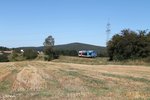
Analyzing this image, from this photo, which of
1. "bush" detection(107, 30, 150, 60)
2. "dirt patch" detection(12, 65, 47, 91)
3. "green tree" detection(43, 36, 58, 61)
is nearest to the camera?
"dirt patch" detection(12, 65, 47, 91)

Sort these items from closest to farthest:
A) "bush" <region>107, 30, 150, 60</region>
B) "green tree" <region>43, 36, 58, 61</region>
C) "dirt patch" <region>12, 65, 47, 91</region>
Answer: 1. "dirt patch" <region>12, 65, 47, 91</region>
2. "bush" <region>107, 30, 150, 60</region>
3. "green tree" <region>43, 36, 58, 61</region>

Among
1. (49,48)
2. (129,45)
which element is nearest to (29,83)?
(129,45)

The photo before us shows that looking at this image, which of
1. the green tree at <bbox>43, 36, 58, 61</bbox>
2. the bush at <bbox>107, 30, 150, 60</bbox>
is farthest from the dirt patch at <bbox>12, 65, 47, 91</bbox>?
the green tree at <bbox>43, 36, 58, 61</bbox>

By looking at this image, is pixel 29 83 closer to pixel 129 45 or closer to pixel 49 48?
pixel 129 45

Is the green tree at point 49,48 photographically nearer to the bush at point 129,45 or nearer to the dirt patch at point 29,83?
the bush at point 129,45

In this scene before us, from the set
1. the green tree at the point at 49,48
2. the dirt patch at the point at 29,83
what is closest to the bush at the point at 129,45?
the green tree at the point at 49,48

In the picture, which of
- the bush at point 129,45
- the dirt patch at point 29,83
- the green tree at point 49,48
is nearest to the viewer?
the dirt patch at point 29,83

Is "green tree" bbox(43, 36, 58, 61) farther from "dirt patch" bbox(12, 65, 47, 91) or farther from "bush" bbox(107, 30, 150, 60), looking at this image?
"dirt patch" bbox(12, 65, 47, 91)

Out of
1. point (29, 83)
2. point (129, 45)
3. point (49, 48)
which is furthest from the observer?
point (49, 48)

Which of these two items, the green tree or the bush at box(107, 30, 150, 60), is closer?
the bush at box(107, 30, 150, 60)

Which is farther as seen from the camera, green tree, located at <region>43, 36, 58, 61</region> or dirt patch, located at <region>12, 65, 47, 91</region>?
green tree, located at <region>43, 36, 58, 61</region>

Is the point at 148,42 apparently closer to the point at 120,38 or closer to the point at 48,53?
the point at 120,38

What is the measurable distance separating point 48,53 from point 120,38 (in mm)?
30458

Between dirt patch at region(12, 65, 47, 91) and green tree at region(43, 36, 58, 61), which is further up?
green tree at region(43, 36, 58, 61)
